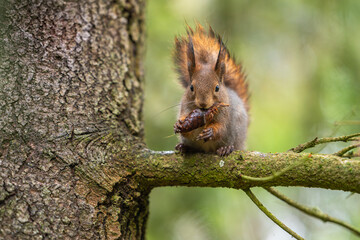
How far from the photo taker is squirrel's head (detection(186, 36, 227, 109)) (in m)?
2.25

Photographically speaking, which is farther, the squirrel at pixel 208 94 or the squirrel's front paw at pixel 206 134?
the squirrel at pixel 208 94

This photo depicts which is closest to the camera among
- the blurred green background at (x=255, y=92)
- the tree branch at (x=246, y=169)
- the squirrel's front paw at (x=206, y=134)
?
the tree branch at (x=246, y=169)

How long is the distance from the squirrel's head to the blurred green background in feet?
0.78

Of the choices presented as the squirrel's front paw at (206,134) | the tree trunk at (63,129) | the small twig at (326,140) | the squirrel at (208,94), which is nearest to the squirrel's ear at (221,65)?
the squirrel at (208,94)

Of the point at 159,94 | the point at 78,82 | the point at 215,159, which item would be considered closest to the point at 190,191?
the point at 159,94

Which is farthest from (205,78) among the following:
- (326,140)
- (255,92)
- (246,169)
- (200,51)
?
(255,92)

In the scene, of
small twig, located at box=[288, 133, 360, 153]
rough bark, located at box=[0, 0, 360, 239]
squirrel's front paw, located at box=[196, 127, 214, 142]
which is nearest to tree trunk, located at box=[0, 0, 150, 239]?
rough bark, located at box=[0, 0, 360, 239]

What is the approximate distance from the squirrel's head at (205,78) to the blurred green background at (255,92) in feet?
0.78

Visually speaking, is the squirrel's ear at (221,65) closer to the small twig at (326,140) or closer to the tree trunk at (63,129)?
the tree trunk at (63,129)

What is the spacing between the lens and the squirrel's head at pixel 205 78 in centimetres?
225

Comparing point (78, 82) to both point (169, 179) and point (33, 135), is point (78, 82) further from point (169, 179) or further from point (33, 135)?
point (169, 179)

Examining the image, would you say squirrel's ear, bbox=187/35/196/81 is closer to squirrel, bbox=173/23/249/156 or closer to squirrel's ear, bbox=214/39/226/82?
squirrel, bbox=173/23/249/156

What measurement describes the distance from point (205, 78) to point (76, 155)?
0.95 metres

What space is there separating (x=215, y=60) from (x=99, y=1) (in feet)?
2.82
